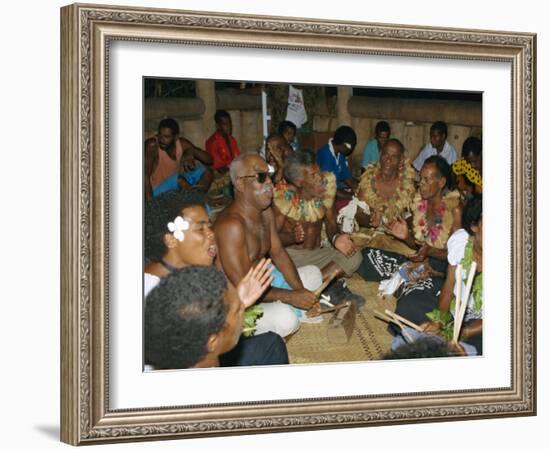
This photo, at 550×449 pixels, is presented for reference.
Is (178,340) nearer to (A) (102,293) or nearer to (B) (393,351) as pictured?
(A) (102,293)

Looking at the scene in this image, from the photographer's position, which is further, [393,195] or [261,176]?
[393,195]

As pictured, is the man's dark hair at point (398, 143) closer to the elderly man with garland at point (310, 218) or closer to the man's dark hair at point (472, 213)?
the elderly man with garland at point (310, 218)

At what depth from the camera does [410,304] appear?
7.31m

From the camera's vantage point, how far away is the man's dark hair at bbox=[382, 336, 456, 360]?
7258 mm

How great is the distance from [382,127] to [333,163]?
30 centimetres

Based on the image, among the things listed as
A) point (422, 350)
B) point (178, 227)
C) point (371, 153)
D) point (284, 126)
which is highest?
point (284, 126)

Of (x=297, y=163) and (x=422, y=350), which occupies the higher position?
(x=297, y=163)

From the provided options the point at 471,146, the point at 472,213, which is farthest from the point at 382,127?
the point at 472,213

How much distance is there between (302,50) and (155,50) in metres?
0.68

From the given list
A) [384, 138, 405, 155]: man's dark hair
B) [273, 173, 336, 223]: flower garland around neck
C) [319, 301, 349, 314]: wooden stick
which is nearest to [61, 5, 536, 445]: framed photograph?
[384, 138, 405, 155]: man's dark hair

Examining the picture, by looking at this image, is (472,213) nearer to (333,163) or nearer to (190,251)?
(333,163)

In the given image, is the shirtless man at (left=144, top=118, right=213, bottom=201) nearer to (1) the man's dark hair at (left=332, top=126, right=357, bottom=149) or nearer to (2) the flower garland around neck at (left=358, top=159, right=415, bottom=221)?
(1) the man's dark hair at (left=332, top=126, right=357, bottom=149)

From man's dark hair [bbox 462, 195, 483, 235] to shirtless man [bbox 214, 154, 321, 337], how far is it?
87 cm

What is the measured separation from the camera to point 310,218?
704cm
